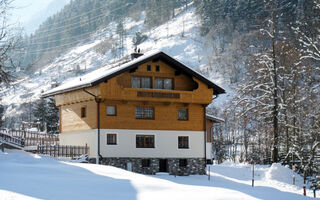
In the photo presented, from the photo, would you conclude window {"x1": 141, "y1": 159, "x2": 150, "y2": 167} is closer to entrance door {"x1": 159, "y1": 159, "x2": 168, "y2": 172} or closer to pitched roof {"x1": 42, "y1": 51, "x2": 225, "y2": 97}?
entrance door {"x1": 159, "y1": 159, "x2": 168, "y2": 172}

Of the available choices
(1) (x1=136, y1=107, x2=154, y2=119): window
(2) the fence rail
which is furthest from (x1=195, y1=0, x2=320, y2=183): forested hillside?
(2) the fence rail

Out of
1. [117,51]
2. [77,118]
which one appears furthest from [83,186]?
[117,51]

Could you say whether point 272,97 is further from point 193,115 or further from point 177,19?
point 177,19

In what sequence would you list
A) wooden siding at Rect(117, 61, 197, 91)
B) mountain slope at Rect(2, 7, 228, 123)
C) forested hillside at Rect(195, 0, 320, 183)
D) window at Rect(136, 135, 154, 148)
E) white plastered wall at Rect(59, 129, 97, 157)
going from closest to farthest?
white plastered wall at Rect(59, 129, 97, 157)
window at Rect(136, 135, 154, 148)
wooden siding at Rect(117, 61, 197, 91)
forested hillside at Rect(195, 0, 320, 183)
mountain slope at Rect(2, 7, 228, 123)

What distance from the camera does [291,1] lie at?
304 ft

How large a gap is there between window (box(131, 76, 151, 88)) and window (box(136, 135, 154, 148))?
3.70m

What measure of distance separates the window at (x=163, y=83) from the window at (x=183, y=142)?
3.85 meters

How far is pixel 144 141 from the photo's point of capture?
35875 millimetres

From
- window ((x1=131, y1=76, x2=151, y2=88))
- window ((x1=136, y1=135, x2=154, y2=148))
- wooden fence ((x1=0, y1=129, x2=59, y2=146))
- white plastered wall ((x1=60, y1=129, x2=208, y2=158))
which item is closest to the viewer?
white plastered wall ((x1=60, y1=129, x2=208, y2=158))

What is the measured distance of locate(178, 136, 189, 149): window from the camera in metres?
37.2

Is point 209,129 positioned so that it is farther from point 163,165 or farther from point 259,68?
point 163,165

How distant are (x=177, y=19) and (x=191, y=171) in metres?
126

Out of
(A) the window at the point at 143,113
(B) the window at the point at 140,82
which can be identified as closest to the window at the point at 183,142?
(A) the window at the point at 143,113

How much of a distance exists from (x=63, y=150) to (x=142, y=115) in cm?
612
